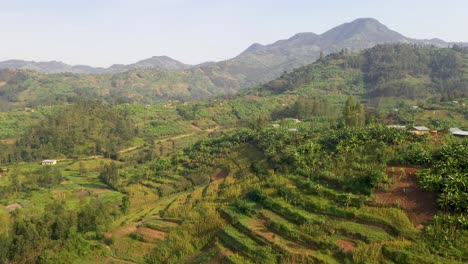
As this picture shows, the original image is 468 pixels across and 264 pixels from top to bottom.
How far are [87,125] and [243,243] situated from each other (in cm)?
6463

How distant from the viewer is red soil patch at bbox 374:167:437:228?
17.5 m

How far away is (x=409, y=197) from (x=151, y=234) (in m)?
16.1

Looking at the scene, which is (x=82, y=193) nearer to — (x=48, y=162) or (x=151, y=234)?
(x=48, y=162)

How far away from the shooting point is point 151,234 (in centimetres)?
2380

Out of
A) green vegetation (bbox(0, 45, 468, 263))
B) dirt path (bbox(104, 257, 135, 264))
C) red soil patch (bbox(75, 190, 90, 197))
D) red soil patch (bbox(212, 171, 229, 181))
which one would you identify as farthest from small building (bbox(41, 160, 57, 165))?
dirt path (bbox(104, 257, 135, 264))

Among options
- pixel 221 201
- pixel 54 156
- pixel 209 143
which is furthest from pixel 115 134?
pixel 221 201

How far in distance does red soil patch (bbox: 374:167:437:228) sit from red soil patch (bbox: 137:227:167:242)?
13.6 m

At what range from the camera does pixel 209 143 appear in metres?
45.9

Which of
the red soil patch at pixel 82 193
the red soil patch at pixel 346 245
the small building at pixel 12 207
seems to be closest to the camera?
the red soil patch at pixel 346 245

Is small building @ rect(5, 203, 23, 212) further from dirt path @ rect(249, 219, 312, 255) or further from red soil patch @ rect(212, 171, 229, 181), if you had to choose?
dirt path @ rect(249, 219, 312, 255)

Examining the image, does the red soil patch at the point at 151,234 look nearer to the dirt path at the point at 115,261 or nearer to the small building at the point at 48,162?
the dirt path at the point at 115,261

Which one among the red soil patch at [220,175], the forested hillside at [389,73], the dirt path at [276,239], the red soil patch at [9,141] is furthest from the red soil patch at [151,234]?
the forested hillside at [389,73]

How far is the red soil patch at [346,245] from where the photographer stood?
16619mm

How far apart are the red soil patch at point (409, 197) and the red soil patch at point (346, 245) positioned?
3.26m
